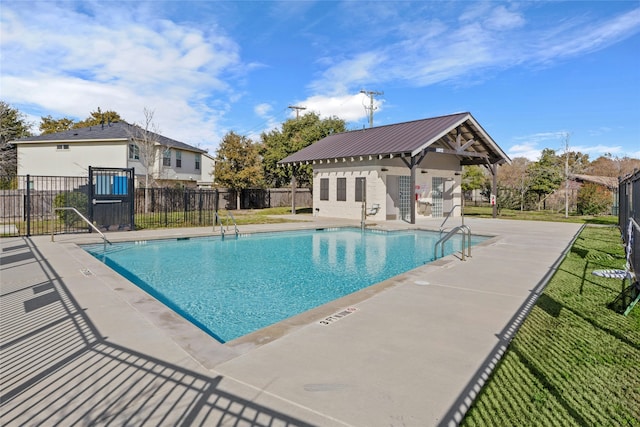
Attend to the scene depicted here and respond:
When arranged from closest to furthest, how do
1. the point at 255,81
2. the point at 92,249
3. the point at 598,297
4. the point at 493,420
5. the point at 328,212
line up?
the point at 493,420, the point at 598,297, the point at 92,249, the point at 328,212, the point at 255,81

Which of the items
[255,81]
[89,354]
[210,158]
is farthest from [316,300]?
[210,158]

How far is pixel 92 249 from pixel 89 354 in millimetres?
8259

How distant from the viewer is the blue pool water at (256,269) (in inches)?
237

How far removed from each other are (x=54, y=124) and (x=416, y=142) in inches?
1484

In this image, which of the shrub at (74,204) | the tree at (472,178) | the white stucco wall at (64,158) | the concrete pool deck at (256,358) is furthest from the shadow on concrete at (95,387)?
the tree at (472,178)

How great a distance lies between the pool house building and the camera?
18047mm

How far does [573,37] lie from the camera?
55.9 feet

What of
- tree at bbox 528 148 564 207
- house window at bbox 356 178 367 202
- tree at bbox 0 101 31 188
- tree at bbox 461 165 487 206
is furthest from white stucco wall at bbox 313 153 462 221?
tree at bbox 0 101 31 188

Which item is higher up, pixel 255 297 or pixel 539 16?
pixel 539 16

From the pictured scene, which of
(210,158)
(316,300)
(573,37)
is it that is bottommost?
(316,300)

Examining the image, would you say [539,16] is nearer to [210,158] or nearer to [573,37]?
[573,37]

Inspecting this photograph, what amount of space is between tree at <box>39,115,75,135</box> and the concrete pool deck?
39.3m

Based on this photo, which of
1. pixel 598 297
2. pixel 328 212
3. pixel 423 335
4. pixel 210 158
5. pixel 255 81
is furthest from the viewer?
pixel 210 158

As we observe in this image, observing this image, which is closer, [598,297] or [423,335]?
[423,335]
